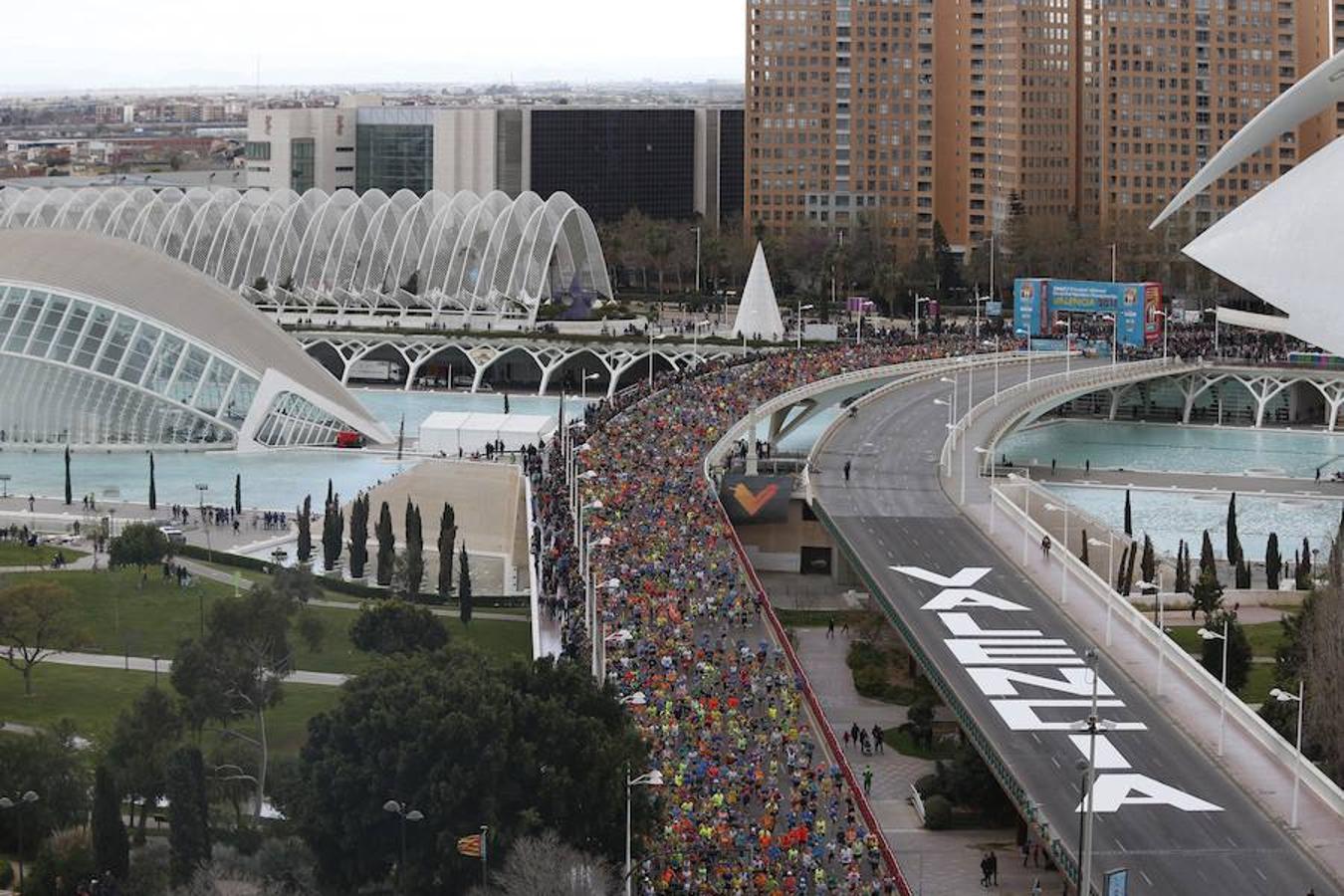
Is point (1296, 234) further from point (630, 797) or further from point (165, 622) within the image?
point (165, 622)

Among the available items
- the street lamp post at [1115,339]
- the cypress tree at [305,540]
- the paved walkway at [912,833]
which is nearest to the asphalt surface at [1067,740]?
the paved walkway at [912,833]

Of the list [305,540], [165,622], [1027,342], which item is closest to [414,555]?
[305,540]

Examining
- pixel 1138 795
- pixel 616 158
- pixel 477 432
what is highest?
pixel 616 158

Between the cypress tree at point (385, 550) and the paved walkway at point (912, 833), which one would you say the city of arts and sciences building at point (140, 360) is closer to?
the cypress tree at point (385, 550)

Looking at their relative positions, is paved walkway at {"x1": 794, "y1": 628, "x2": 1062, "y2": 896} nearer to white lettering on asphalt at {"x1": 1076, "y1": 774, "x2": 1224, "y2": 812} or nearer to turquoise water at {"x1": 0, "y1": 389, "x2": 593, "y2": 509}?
white lettering on asphalt at {"x1": 1076, "y1": 774, "x2": 1224, "y2": 812}

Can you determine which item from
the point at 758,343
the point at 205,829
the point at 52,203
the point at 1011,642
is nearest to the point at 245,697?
the point at 205,829

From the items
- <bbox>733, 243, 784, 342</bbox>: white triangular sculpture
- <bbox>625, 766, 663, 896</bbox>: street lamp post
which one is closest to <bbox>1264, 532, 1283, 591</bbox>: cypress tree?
<bbox>625, 766, 663, 896</bbox>: street lamp post
